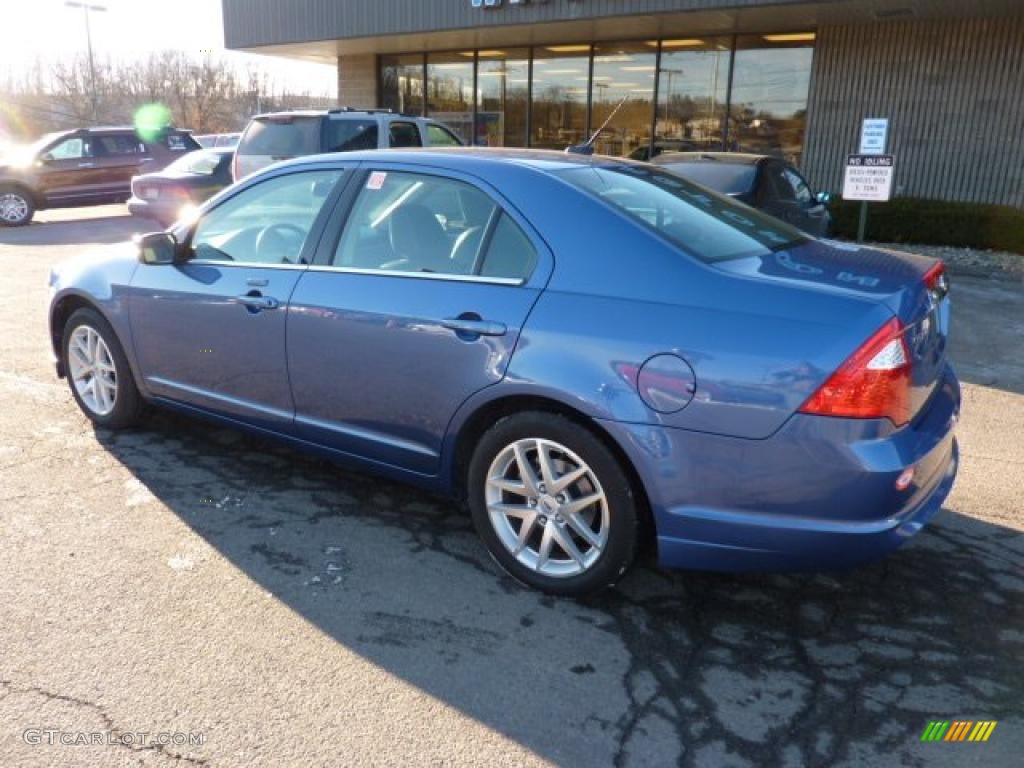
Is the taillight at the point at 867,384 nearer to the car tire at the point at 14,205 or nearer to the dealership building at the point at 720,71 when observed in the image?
the dealership building at the point at 720,71

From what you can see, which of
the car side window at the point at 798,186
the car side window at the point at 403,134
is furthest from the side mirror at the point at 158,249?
the car side window at the point at 798,186

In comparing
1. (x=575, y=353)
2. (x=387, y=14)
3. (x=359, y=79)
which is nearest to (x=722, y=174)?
(x=575, y=353)

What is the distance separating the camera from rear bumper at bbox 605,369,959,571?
2.58 meters

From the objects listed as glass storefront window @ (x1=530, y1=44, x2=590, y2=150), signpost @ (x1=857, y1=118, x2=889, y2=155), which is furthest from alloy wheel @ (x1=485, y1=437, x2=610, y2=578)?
glass storefront window @ (x1=530, y1=44, x2=590, y2=150)

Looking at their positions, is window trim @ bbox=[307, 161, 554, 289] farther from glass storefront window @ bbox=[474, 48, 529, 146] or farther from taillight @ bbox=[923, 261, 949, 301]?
glass storefront window @ bbox=[474, 48, 529, 146]

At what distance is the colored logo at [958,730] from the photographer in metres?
2.43

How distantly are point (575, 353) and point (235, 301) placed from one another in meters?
1.83

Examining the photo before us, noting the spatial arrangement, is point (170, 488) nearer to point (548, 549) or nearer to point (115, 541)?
point (115, 541)

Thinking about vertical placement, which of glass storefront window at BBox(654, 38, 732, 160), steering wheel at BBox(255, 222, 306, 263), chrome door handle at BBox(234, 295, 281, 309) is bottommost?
chrome door handle at BBox(234, 295, 281, 309)

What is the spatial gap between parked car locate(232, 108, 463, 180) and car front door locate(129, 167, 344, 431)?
620cm

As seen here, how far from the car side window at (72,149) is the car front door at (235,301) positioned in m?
14.9

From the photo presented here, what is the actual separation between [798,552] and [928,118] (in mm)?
13317

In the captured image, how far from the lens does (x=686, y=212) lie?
342cm

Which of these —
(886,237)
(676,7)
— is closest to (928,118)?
(886,237)
